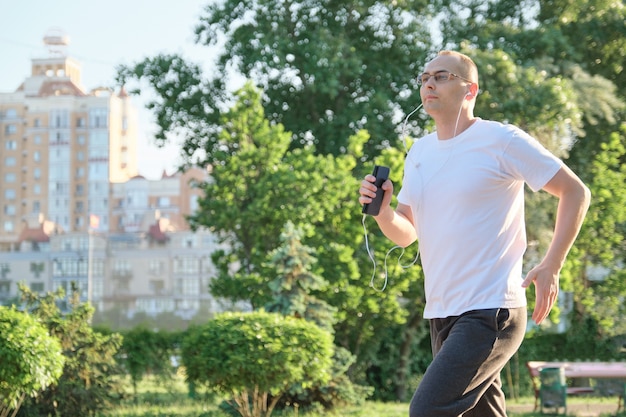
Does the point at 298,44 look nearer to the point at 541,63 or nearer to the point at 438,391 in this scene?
the point at 541,63

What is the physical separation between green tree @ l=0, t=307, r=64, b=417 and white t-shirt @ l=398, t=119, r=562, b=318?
7.45 m

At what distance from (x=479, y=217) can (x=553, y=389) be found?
1266 centimetres

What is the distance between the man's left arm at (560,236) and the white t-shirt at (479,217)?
0.23 ft

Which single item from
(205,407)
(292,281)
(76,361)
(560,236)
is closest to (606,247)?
(292,281)

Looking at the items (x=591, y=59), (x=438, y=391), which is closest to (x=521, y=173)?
(x=438, y=391)

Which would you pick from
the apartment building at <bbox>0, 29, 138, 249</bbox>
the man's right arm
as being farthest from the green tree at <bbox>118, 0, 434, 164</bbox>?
the apartment building at <bbox>0, 29, 138, 249</bbox>

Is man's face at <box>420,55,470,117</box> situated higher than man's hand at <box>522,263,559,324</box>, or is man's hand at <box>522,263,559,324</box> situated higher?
man's face at <box>420,55,470,117</box>

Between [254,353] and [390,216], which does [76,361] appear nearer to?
[254,353]

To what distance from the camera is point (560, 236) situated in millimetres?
4141

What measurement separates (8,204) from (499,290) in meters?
149

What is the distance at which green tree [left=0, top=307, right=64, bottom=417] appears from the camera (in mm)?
11000

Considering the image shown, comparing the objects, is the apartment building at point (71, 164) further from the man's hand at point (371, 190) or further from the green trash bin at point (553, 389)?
the man's hand at point (371, 190)

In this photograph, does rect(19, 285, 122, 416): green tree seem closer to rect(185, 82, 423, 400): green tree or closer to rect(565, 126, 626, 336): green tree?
rect(185, 82, 423, 400): green tree

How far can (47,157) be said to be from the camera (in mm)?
150750
